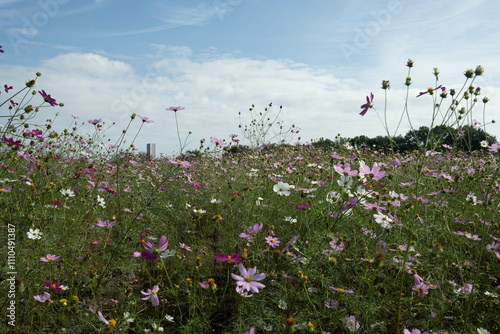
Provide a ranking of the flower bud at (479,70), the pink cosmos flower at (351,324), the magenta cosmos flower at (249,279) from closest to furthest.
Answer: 1. the magenta cosmos flower at (249,279)
2. the pink cosmos flower at (351,324)
3. the flower bud at (479,70)

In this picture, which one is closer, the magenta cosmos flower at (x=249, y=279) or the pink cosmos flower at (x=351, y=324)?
the magenta cosmos flower at (x=249, y=279)

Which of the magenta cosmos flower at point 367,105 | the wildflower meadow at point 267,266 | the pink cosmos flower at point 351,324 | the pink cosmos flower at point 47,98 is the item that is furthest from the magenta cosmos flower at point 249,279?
the pink cosmos flower at point 47,98

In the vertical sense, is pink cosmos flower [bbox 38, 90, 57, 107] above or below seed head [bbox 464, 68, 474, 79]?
below

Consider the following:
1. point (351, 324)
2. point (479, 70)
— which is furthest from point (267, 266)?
point (479, 70)

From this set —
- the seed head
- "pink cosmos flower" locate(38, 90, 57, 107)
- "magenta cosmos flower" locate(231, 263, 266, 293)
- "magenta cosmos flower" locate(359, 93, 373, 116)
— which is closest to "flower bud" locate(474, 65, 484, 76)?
the seed head

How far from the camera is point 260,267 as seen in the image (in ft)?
5.57

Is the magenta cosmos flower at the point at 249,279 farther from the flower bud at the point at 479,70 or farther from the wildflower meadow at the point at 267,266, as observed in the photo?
the flower bud at the point at 479,70

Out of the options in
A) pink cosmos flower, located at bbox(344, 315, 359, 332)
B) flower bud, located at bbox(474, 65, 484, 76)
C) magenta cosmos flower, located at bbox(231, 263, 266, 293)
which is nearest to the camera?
magenta cosmos flower, located at bbox(231, 263, 266, 293)

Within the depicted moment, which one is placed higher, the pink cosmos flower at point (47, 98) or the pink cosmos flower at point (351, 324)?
the pink cosmos flower at point (47, 98)

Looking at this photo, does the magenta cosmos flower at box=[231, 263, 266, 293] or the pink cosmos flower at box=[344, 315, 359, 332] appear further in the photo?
the pink cosmos flower at box=[344, 315, 359, 332]

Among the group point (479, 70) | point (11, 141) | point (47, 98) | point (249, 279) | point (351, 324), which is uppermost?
point (479, 70)

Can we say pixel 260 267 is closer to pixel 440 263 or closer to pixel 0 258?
pixel 440 263

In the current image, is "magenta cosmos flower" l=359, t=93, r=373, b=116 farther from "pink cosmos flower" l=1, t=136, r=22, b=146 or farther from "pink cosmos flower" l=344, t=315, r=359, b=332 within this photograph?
"pink cosmos flower" l=1, t=136, r=22, b=146

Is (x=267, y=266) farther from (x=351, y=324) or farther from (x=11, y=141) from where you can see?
(x=11, y=141)
